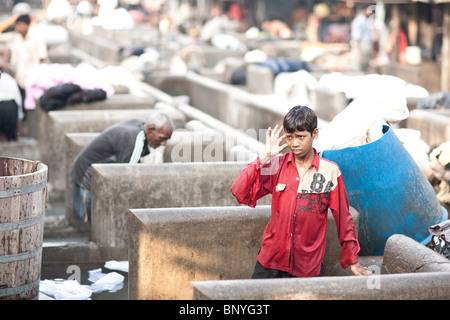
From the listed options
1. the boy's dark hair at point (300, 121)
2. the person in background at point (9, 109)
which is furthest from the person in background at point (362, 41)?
the boy's dark hair at point (300, 121)

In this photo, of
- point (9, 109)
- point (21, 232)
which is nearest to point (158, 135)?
point (21, 232)

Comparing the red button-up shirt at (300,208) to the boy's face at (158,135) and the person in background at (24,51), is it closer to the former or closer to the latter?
the boy's face at (158,135)

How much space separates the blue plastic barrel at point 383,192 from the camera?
20.2 ft

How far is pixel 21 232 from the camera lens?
5.38 meters

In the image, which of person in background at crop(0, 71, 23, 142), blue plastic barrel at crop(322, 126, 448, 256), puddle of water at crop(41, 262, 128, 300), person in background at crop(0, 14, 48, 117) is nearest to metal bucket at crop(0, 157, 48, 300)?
puddle of water at crop(41, 262, 128, 300)

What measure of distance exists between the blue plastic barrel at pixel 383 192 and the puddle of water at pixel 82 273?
75.4 inches

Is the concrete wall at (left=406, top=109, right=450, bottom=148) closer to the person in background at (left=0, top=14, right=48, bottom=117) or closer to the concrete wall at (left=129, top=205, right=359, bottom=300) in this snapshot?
the concrete wall at (left=129, top=205, right=359, bottom=300)

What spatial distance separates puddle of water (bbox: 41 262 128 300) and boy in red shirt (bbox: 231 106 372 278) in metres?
1.95

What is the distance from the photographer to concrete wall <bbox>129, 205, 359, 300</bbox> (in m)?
5.47

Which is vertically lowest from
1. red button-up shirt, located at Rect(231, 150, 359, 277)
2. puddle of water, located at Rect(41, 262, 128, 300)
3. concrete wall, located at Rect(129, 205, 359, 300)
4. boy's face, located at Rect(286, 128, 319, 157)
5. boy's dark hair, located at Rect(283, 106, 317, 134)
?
puddle of water, located at Rect(41, 262, 128, 300)

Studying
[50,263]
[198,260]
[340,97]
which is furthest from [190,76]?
[198,260]

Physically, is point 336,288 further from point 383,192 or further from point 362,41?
point 362,41

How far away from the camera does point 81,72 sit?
1148 centimetres
